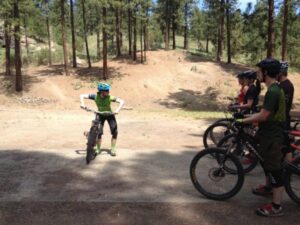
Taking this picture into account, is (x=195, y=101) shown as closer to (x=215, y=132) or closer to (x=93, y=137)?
(x=215, y=132)

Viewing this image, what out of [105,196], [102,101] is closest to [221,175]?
[105,196]

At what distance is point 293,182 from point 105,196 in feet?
9.20

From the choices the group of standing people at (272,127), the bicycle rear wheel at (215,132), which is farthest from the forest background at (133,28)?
the group of standing people at (272,127)

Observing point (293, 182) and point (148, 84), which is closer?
point (293, 182)

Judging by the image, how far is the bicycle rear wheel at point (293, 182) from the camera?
528cm

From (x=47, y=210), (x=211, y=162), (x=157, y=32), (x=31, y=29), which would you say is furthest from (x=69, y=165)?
(x=157, y=32)

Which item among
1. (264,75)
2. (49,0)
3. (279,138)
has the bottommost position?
(279,138)

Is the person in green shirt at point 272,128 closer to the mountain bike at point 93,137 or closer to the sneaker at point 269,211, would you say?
the sneaker at point 269,211

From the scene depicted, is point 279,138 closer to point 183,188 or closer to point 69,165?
point 183,188

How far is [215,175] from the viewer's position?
586 cm

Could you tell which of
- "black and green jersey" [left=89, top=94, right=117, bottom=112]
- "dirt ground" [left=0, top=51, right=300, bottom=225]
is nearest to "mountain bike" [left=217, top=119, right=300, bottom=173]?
"dirt ground" [left=0, top=51, right=300, bottom=225]

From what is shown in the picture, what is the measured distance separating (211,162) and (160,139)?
540 centimetres

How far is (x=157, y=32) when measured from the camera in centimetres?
6397

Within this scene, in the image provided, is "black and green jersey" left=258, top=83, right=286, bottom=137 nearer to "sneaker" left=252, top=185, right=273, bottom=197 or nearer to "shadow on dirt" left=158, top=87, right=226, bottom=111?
"sneaker" left=252, top=185, right=273, bottom=197
